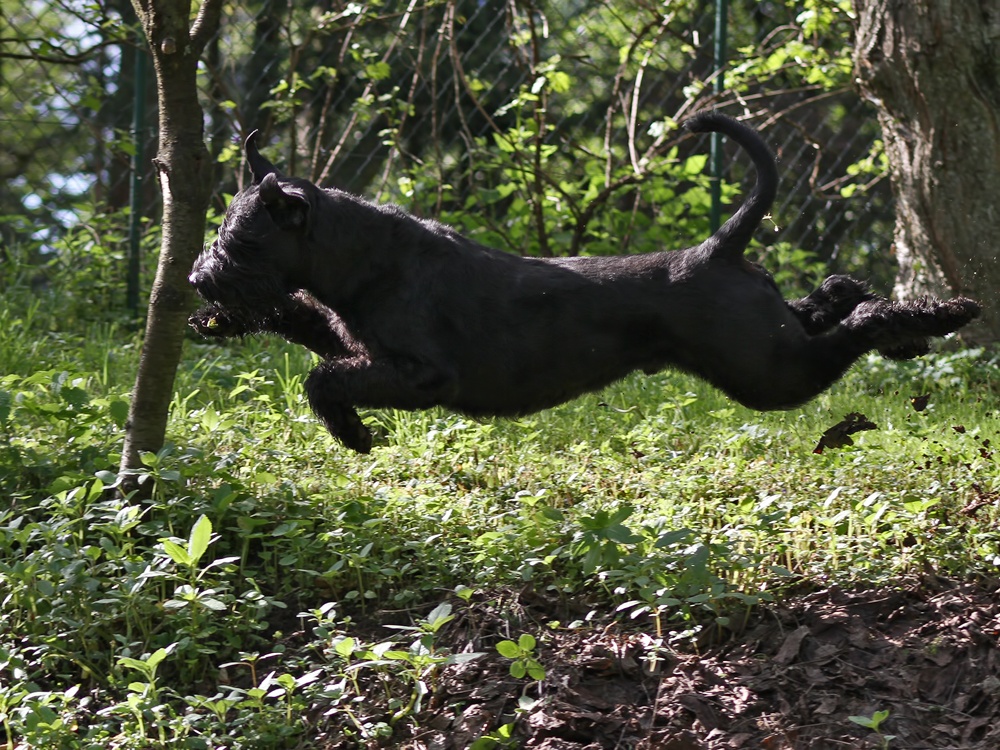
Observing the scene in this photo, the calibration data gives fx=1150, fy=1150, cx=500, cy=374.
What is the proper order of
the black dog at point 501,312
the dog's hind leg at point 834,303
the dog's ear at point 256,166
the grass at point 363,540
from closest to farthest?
the grass at point 363,540, the black dog at point 501,312, the dog's ear at point 256,166, the dog's hind leg at point 834,303

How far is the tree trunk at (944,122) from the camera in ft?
19.9

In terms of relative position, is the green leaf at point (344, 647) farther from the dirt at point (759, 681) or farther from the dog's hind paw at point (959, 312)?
the dog's hind paw at point (959, 312)

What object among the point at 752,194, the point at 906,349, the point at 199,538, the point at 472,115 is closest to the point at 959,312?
the point at 906,349

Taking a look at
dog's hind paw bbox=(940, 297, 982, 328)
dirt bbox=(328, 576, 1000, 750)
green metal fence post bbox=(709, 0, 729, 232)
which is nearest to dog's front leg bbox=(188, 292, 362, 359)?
dirt bbox=(328, 576, 1000, 750)

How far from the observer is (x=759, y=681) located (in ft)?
11.8

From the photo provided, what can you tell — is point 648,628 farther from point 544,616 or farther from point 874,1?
point 874,1

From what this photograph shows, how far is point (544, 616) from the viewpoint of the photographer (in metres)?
3.96

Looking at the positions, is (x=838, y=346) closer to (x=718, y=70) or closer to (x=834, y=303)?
(x=834, y=303)

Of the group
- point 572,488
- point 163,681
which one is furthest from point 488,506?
point 163,681

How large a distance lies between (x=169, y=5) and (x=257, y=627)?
2125 mm

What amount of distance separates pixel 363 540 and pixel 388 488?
0.52 meters

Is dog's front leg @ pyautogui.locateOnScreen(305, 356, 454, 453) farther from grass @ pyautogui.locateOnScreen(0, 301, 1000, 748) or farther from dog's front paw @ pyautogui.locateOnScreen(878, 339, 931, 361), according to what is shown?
dog's front paw @ pyautogui.locateOnScreen(878, 339, 931, 361)

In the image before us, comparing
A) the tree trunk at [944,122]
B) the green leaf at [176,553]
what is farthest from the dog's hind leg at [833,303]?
the green leaf at [176,553]

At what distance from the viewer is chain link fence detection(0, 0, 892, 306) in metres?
7.85
